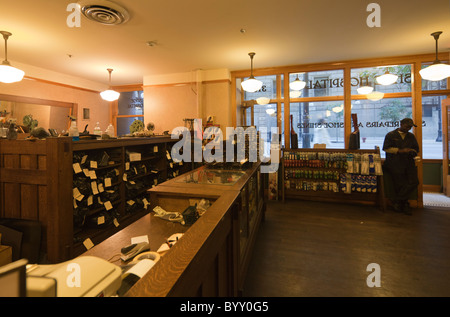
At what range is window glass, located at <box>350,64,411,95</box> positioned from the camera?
550cm

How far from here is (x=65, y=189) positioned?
2.85 meters

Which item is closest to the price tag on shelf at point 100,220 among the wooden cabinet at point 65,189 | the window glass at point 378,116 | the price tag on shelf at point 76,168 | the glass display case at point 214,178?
the wooden cabinet at point 65,189

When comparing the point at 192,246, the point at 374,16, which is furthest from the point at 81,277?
the point at 374,16

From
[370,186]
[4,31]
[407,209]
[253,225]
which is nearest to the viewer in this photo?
[253,225]

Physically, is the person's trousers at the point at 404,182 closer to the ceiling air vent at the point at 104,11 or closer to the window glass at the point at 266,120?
the window glass at the point at 266,120

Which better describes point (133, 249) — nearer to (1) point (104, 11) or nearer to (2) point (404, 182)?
(1) point (104, 11)

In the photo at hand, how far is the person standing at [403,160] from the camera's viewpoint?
15.7ft

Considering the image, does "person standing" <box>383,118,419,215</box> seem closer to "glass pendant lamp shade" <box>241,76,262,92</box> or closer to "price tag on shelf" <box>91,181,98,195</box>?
"glass pendant lamp shade" <box>241,76,262,92</box>

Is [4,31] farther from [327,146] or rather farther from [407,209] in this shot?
[407,209]

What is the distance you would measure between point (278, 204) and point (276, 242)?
2083 millimetres

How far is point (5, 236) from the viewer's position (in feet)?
9.27

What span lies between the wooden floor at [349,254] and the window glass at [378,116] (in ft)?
5.90

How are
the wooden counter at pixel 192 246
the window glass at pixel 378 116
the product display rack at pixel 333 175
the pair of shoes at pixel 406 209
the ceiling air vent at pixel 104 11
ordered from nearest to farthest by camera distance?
1. the wooden counter at pixel 192 246
2. the ceiling air vent at pixel 104 11
3. the pair of shoes at pixel 406 209
4. the product display rack at pixel 333 175
5. the window glass at pixel 378 116

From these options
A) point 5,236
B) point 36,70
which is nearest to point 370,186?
point 5,236
